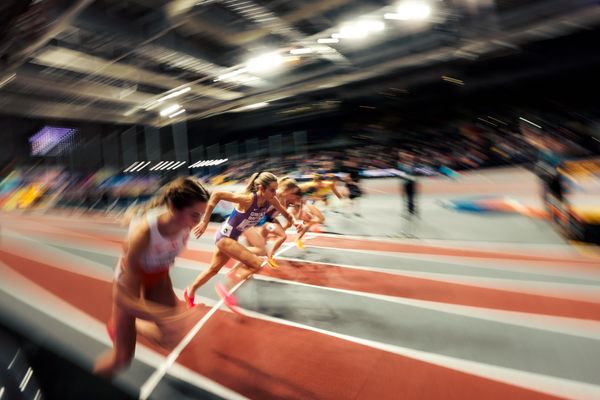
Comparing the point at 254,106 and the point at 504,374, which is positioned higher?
the point at 254,106

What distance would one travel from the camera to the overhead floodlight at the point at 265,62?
32.1 inches

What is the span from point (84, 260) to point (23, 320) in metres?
1.45

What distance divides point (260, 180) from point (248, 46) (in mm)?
479

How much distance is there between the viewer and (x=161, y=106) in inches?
35.9

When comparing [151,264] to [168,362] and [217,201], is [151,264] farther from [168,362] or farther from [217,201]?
[168,362]

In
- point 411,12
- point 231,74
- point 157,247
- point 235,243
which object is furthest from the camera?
point 235,243

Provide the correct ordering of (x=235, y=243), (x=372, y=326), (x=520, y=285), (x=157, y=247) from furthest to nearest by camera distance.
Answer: (x=520, y=285) < (x=235, y=243) < (x=372, y=326) < (x=157, y=247)

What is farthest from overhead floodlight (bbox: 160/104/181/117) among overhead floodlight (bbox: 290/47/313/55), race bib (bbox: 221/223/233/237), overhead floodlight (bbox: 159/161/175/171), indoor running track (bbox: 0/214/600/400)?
race bib (bbox: 221/223/233/237)

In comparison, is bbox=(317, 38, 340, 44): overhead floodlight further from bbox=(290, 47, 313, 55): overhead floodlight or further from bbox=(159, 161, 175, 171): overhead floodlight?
bbox=(159, 161, 175, 171): overhead floodlight

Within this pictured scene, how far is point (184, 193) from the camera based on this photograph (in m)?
0.87

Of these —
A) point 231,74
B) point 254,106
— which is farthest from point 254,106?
point 231,74

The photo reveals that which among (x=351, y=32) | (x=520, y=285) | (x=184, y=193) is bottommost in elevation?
(x=520, y=285)

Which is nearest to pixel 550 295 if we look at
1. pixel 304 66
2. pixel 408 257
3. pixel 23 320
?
pixel 408 257

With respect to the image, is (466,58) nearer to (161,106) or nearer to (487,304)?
(161,106)
